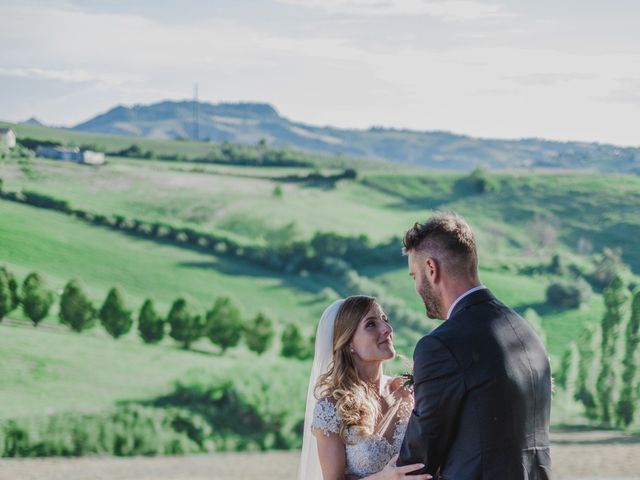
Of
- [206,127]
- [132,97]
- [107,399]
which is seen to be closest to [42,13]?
[132,97]

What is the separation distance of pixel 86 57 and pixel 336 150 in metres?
3.77

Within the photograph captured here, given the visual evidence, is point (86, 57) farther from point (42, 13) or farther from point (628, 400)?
point (628, 400)

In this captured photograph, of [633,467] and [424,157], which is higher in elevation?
[424,157]

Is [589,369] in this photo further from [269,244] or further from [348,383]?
[348,383]

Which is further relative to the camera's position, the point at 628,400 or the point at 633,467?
the point at 628,400

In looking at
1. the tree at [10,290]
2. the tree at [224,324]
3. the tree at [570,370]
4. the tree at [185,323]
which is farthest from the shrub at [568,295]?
the tree at [10,290]

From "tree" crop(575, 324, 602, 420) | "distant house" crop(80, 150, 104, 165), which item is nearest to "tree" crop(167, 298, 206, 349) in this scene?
"distant house" crop(80, 150, 104, 165)

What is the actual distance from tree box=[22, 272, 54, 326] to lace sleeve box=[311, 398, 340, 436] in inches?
281

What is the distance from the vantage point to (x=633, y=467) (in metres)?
9.82

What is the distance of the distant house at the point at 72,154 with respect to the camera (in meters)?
10.2

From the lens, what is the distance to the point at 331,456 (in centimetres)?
284

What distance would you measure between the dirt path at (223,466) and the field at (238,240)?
120 millimetres

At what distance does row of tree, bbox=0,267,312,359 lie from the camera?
9.43 metres

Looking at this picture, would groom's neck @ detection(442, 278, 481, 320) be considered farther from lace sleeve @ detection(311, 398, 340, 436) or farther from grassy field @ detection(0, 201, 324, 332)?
grassy field @ detection(0, 201, 324, 332)
